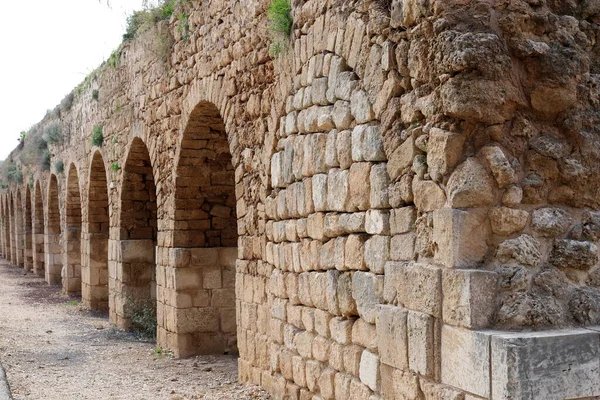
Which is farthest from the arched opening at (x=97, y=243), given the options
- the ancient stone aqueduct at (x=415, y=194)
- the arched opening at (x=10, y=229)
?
the arched opening at (x=10, y=229)

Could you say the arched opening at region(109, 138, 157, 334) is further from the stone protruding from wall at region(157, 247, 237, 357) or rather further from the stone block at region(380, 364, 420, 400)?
the stone block at region(380, 364, 420, 400)

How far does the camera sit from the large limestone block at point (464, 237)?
310cm

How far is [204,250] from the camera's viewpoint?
834 cm

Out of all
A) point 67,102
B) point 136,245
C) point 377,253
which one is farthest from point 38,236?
point 377,253

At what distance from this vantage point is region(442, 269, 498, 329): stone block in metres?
3.00

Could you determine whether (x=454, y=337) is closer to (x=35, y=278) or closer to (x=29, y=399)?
(x=29, y=399)

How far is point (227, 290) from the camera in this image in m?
8.46

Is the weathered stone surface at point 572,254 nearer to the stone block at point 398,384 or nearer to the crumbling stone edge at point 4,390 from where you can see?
the stone block at point 398,384

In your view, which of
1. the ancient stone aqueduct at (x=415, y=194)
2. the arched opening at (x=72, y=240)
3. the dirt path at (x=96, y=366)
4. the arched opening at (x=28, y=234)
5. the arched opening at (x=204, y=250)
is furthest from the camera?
the arched opening at (x=28, y=234)

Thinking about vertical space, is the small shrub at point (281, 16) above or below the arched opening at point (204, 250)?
above

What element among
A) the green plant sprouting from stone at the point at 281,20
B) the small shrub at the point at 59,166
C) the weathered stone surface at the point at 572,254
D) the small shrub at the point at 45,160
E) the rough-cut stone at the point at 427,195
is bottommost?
the weathered stone surface at the point at 572,254

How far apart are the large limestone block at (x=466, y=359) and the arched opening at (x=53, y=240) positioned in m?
17.0

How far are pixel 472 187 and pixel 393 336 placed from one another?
0.96 m

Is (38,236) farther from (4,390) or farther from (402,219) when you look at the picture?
(402,219)
